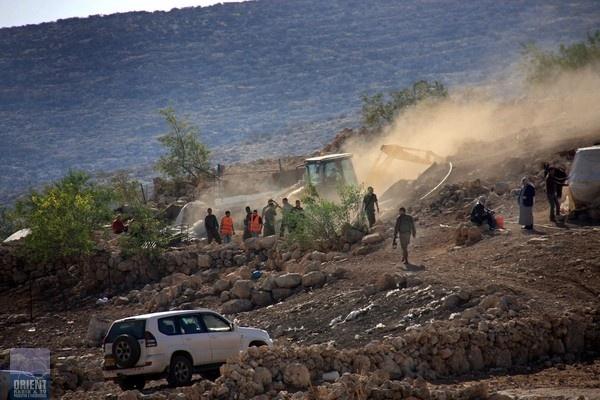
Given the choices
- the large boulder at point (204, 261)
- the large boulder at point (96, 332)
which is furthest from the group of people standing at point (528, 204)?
the large boulder at point (96, 332)

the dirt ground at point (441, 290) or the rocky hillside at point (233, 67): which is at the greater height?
the rocky hillside at point (233, 67)

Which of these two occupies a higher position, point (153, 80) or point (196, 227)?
point (153, 80)

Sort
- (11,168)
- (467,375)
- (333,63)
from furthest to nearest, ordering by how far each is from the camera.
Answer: (333,63) < (11,168) < (467,375)

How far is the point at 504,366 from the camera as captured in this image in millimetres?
18156

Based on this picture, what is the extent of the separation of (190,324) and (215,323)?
562 mm

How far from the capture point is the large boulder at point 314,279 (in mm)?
25781

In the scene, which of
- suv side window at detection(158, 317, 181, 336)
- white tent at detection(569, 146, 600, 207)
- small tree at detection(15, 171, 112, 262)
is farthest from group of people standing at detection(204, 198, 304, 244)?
suv side window at detection(158, 317, 181, 336)

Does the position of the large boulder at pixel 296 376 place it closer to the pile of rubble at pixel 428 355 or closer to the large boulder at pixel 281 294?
the pile of rubble at pixel 428 355

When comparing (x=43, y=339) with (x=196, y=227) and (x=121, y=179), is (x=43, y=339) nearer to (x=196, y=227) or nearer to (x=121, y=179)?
(x=196, y=227)

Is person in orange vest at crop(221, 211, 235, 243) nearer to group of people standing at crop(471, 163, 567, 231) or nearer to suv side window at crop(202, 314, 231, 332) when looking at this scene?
group of people standing at crop(471, 163, 567, 231)

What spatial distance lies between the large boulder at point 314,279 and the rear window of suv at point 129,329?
776 cm

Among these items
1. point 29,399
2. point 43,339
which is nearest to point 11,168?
point 43,339

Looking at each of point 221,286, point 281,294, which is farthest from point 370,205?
point 281,294

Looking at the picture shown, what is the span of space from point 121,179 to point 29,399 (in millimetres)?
33286
